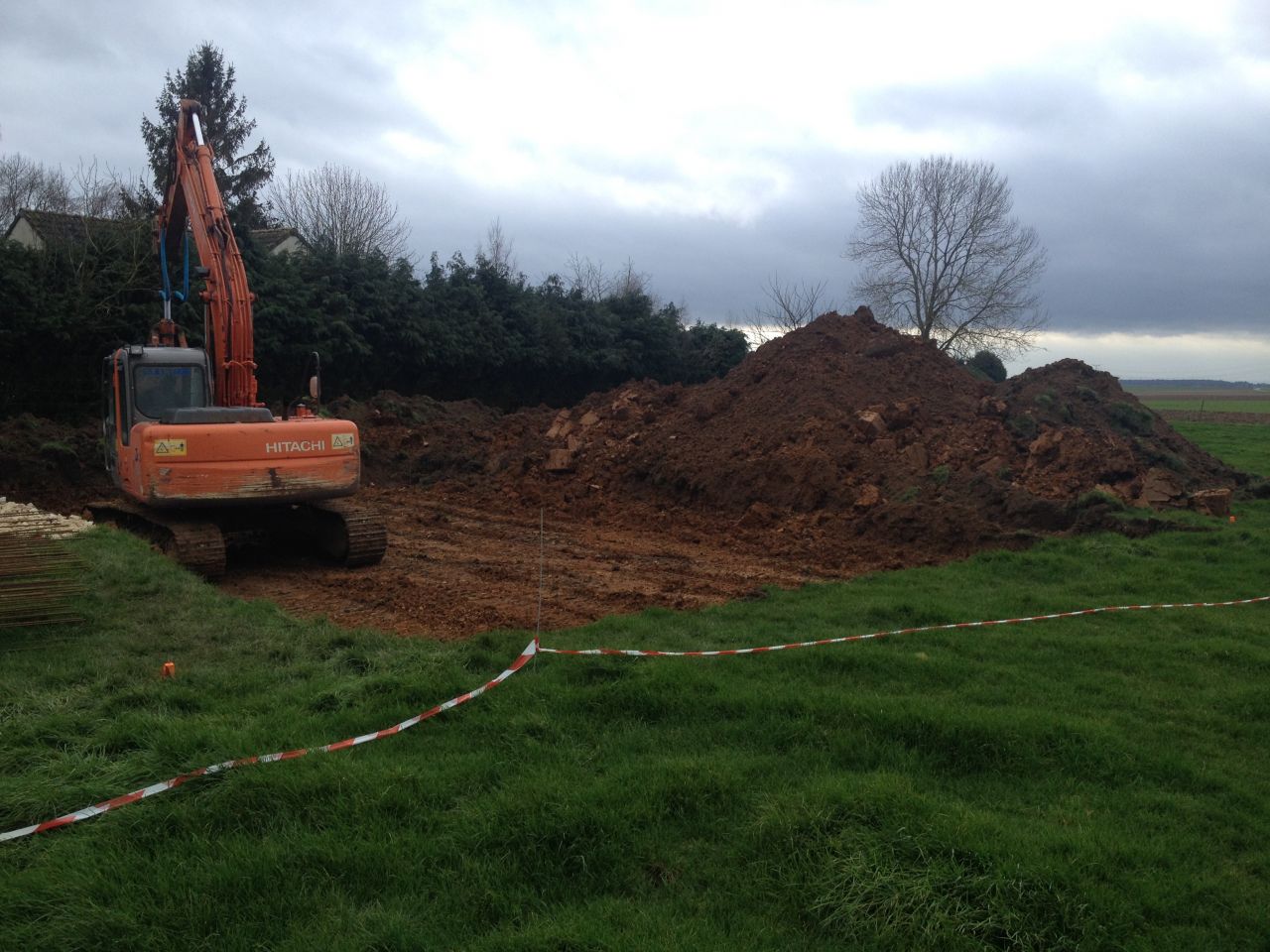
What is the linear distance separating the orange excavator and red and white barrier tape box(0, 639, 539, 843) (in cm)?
524

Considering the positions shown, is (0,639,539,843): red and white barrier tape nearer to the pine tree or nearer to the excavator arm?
the excavator arm

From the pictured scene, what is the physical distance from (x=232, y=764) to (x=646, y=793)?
1909 millimetres

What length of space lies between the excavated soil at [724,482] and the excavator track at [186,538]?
1.27 ft

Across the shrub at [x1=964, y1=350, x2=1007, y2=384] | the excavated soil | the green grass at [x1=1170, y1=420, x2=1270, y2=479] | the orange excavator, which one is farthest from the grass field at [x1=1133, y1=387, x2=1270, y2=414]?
the orange excavator

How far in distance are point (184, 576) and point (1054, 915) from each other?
8.04 m

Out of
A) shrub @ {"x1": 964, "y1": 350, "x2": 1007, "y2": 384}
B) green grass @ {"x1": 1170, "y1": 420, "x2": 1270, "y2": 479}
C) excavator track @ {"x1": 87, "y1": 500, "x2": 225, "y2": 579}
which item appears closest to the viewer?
excavator track @ {"x1": 87, "y1": 500, "x2": 225, "y2": 579}

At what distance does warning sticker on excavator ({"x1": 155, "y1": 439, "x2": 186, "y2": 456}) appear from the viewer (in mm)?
9484

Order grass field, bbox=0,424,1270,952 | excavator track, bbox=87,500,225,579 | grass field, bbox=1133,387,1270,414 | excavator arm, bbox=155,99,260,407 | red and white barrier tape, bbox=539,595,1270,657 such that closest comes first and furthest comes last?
grass field, bbox=0,424,1270,952 < red and white barrier tape, bbox=539,595,1270,657 < excavator track, bbox=87,500,225,579 < excavator arm, bbox=155,99,260,407 < grass field, bbox=1133,387,1270,414

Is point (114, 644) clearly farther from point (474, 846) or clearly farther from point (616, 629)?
point (474, 846)

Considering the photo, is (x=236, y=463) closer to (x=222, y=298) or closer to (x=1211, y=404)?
(x=222, y=298)

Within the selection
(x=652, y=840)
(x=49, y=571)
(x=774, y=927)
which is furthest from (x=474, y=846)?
(x=49, y=571)

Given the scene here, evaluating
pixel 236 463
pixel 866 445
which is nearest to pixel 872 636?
pixel 236 463

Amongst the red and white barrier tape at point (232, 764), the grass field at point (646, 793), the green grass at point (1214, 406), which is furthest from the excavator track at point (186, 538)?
the green grass at point (1214, 406)

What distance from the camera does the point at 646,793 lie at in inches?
171
